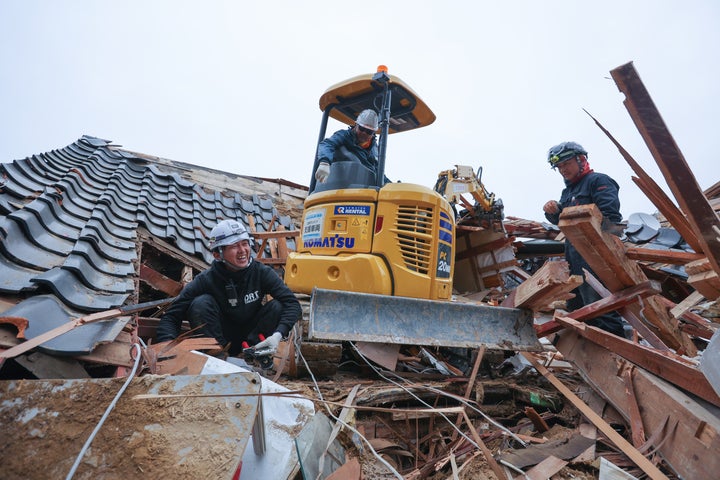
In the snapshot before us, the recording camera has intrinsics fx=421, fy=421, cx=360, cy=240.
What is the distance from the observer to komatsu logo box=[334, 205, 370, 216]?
3.65 metres

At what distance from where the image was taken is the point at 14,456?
1.33 meters

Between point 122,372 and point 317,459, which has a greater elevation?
point 122,372

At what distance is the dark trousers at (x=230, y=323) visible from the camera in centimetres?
363

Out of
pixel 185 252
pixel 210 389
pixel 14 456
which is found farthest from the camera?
pixel 185 252

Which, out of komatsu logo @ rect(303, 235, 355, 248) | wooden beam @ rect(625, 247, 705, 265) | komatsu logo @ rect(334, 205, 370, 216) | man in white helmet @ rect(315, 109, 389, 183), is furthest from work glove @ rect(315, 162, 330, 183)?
wooden beam @ rect(625, 247, 705, 265)

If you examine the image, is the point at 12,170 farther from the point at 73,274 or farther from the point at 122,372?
the point at 122,372

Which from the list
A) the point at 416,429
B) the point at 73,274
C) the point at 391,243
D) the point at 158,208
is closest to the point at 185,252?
the point at 158,208

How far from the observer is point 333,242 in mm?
3721

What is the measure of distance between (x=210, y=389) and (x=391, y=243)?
221cm

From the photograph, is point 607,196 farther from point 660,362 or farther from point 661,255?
point 660,362

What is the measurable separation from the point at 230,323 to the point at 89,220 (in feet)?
6.70

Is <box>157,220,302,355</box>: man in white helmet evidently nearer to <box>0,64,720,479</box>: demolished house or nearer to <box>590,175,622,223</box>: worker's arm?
<box>0,64,720,479</box>: demolished house

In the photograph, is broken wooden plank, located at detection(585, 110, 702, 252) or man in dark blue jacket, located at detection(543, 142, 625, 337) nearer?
broken wooden plank, located at detection(585, 110, 702, 252)

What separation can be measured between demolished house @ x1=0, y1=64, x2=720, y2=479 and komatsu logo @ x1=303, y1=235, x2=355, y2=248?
54 centimetres
